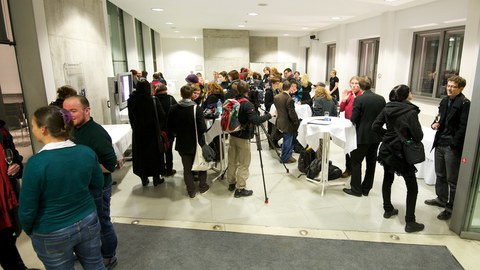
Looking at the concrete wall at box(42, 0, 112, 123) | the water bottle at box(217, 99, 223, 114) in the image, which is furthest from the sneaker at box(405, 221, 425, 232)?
the concrete wall at box(42, 0, 112, 123)

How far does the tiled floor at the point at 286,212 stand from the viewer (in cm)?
285

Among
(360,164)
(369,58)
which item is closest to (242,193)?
(360,164)

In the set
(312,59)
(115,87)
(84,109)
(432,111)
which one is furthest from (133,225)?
(312,59)

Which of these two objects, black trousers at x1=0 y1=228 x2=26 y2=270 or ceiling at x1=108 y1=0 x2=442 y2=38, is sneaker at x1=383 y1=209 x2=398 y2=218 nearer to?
black trousers at x1=0 y1=228 x2=26 y2=270

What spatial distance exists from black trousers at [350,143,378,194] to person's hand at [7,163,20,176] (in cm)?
325

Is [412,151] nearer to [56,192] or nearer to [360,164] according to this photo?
[360,164]

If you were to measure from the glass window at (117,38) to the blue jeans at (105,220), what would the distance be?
528 centimetres

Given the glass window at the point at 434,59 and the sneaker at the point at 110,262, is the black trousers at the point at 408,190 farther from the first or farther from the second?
the glass window at the point at 434,59

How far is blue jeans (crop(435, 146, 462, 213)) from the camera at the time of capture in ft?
9.66

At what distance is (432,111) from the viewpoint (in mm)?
6195

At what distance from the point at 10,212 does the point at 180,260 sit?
1.27 m

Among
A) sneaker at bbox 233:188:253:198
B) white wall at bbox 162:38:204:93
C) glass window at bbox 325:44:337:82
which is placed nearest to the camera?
sneaker at bbox 233:188:253:198

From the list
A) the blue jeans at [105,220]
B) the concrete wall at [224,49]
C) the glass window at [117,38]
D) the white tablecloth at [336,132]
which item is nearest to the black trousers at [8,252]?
the blue jeans at [105,220]

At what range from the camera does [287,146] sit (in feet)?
15.8
